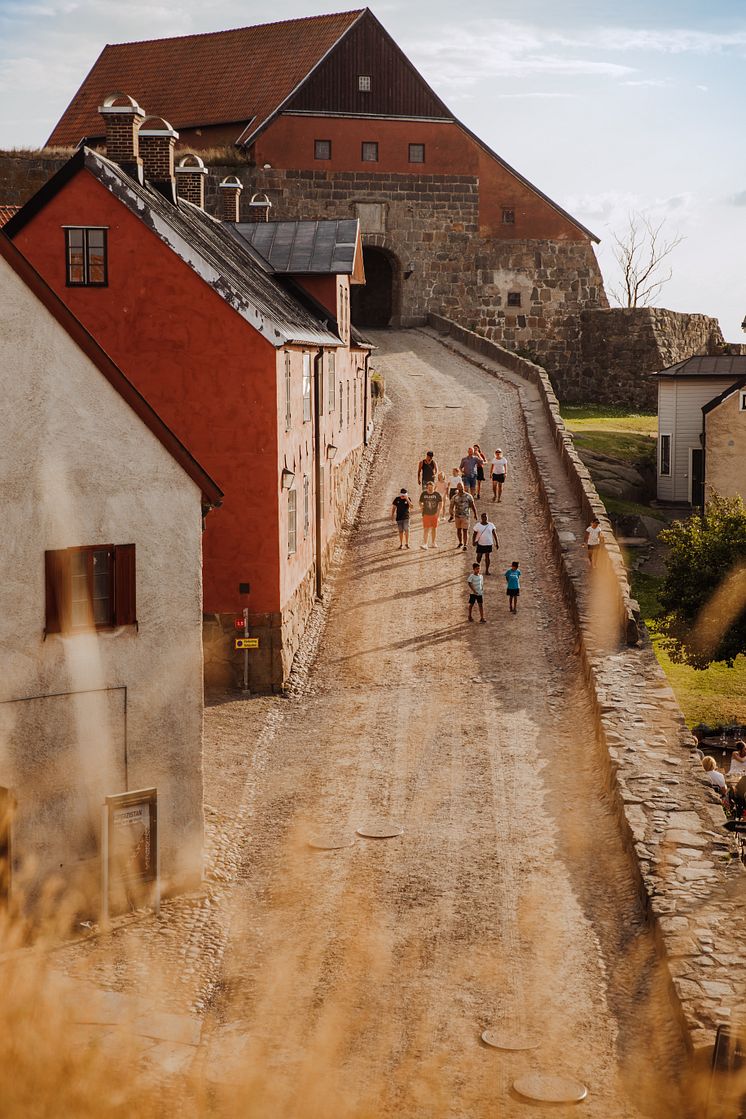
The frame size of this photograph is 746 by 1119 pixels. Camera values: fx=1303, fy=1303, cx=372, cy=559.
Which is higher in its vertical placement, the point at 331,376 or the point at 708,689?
the point at 331,376

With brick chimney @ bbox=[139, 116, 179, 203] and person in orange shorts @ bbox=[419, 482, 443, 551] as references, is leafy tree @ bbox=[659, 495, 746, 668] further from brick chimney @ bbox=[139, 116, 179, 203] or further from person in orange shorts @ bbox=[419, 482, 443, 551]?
brick chimney @ bbox=[139, 116, 179, 203]

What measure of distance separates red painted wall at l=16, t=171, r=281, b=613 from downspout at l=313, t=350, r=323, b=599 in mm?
4554

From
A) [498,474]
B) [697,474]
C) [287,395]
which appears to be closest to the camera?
[287,395]

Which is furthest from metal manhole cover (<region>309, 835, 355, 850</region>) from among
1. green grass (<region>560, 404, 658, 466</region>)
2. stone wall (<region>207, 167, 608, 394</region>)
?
stone wall (<region>207, 167, 608, 394</region>)

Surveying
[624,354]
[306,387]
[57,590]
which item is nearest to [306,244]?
[306,387]

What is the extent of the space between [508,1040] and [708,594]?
64.2 ft

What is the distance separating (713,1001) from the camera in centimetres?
1188

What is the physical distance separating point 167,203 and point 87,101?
3972 cm

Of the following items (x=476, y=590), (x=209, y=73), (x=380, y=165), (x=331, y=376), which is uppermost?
(x=209, y=73)

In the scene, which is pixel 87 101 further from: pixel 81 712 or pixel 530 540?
pixel 81 712

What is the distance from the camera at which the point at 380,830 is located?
17484mm

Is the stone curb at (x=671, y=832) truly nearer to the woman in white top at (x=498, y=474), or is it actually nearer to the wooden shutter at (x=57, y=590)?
the wooden shutter at (x=57, y=590)

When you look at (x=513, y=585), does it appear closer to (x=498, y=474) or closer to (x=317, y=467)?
(x=317, y=467)

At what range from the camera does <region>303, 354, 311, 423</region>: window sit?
27.4 meters
